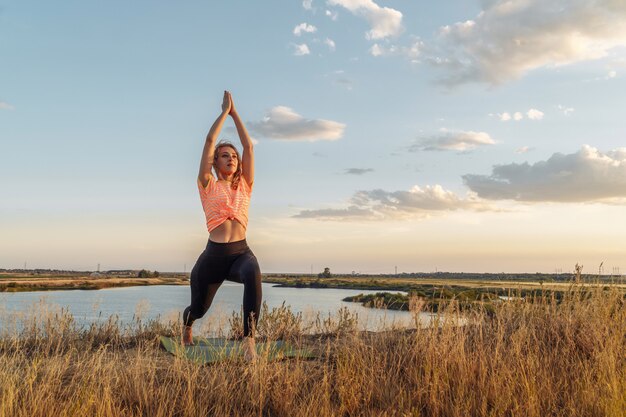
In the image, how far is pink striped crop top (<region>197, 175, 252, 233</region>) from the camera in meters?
5.65

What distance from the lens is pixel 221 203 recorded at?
5.64 metres

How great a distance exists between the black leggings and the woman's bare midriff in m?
0.04

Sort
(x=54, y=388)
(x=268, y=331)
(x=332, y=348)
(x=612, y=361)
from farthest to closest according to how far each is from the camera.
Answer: (x=268, y=331) → (x=332, y=348) → (x=612, y=361) → (x=54, y=388)

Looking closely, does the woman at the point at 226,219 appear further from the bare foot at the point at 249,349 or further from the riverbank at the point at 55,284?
the riverbank at the point at 55,284

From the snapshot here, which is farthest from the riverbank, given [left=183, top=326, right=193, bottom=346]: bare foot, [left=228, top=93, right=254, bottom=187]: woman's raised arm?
[left=228, top=93, right=254, bottom=187]: woman's raised arm

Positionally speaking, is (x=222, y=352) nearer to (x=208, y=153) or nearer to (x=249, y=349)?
(x=249, y=349)

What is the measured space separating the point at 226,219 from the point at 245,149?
2.72 ft

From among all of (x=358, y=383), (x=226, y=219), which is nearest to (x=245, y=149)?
(x=226, y=219)

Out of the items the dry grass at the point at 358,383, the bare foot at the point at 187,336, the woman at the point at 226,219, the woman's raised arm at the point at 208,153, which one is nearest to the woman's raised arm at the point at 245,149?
the woman at the point at 226,219

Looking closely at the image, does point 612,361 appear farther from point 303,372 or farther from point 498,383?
point 303,372

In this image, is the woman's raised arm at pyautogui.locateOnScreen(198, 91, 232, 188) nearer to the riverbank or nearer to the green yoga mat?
the green yoga mat

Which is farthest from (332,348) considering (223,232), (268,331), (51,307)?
(51,307)

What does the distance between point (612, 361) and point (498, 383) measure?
117cm

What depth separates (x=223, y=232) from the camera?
5660 mm
